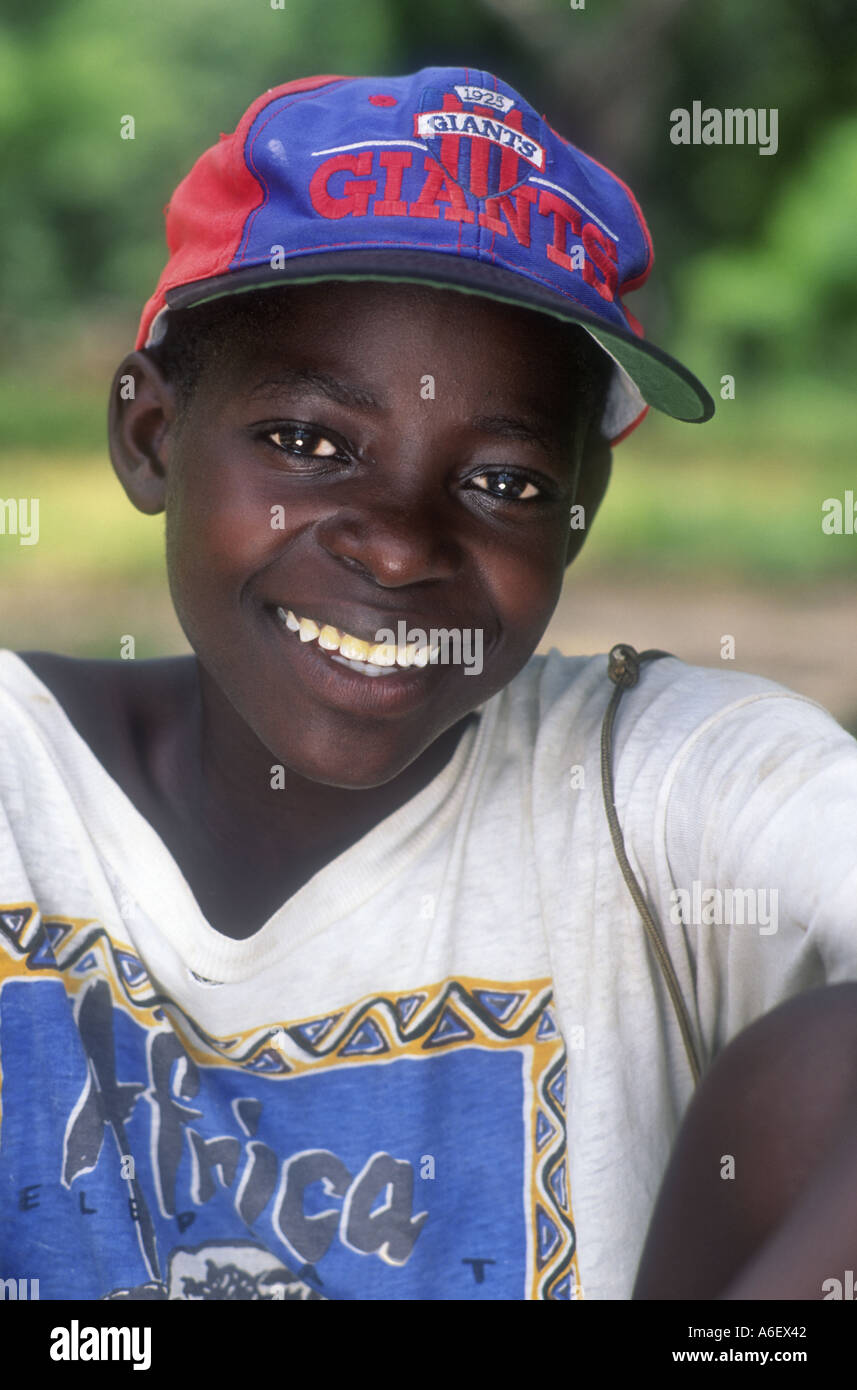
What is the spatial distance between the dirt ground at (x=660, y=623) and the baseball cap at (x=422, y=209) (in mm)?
2268

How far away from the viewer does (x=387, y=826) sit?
140cm

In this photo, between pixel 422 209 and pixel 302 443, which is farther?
pixel 302 443

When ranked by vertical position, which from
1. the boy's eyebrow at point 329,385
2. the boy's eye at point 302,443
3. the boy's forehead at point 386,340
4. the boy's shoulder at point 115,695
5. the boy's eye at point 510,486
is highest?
the boy's forehead at point 386,340

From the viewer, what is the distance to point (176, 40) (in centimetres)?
492

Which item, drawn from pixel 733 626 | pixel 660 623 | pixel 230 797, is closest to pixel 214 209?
pixel 230 797

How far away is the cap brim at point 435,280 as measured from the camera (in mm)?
1111

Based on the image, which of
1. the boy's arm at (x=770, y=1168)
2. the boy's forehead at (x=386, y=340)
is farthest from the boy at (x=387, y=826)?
the boy's arm at (x=770, y=1168)

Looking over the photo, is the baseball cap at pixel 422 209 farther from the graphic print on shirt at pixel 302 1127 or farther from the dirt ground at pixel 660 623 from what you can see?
the dirt ground at pixel 660 623

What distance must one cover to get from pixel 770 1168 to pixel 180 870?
0.61 metres

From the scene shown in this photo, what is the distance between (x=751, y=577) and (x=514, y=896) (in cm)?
318

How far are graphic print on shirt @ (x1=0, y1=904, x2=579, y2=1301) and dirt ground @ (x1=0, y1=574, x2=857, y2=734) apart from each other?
87.5 inches

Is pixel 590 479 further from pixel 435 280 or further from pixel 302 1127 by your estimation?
pixel 302 1127

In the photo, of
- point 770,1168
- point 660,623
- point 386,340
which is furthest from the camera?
point 660,623
